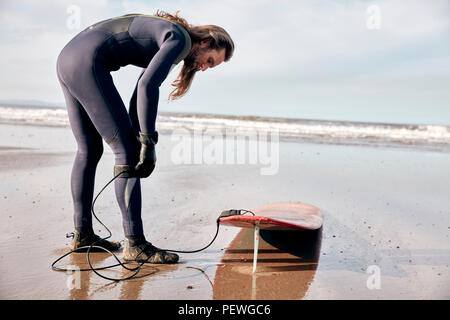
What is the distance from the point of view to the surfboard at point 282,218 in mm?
2031

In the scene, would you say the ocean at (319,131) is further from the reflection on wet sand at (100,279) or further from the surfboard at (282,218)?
the reflection on wet sand at (100,279)

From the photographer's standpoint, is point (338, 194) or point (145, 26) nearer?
point (145, 26)

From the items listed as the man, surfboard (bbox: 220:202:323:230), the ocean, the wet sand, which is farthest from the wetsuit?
the ocean

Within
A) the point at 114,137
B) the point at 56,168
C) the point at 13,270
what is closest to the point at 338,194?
the point at 114,137

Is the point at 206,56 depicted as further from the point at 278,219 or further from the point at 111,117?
the point at 278,219

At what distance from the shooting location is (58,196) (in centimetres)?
367

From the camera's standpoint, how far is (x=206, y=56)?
88.4 inches

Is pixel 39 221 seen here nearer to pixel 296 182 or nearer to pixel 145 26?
pixel 145 26

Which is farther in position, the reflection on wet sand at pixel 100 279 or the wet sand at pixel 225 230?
the wet sand at pixel 225 230

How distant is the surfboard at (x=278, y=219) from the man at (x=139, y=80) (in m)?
0.49

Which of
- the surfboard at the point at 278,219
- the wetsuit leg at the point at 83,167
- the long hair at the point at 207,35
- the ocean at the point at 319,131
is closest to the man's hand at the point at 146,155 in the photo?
the wetsuit leg at the point at 83,167

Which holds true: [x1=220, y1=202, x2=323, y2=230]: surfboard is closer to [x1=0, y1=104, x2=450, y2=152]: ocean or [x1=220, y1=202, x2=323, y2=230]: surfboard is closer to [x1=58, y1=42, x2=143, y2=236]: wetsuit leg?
[x1=58, y1=42, x2=143, y2=236]: wetsuit leg

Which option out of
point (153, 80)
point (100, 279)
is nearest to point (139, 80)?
point (153, 80)

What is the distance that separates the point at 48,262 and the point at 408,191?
4.21 meters
